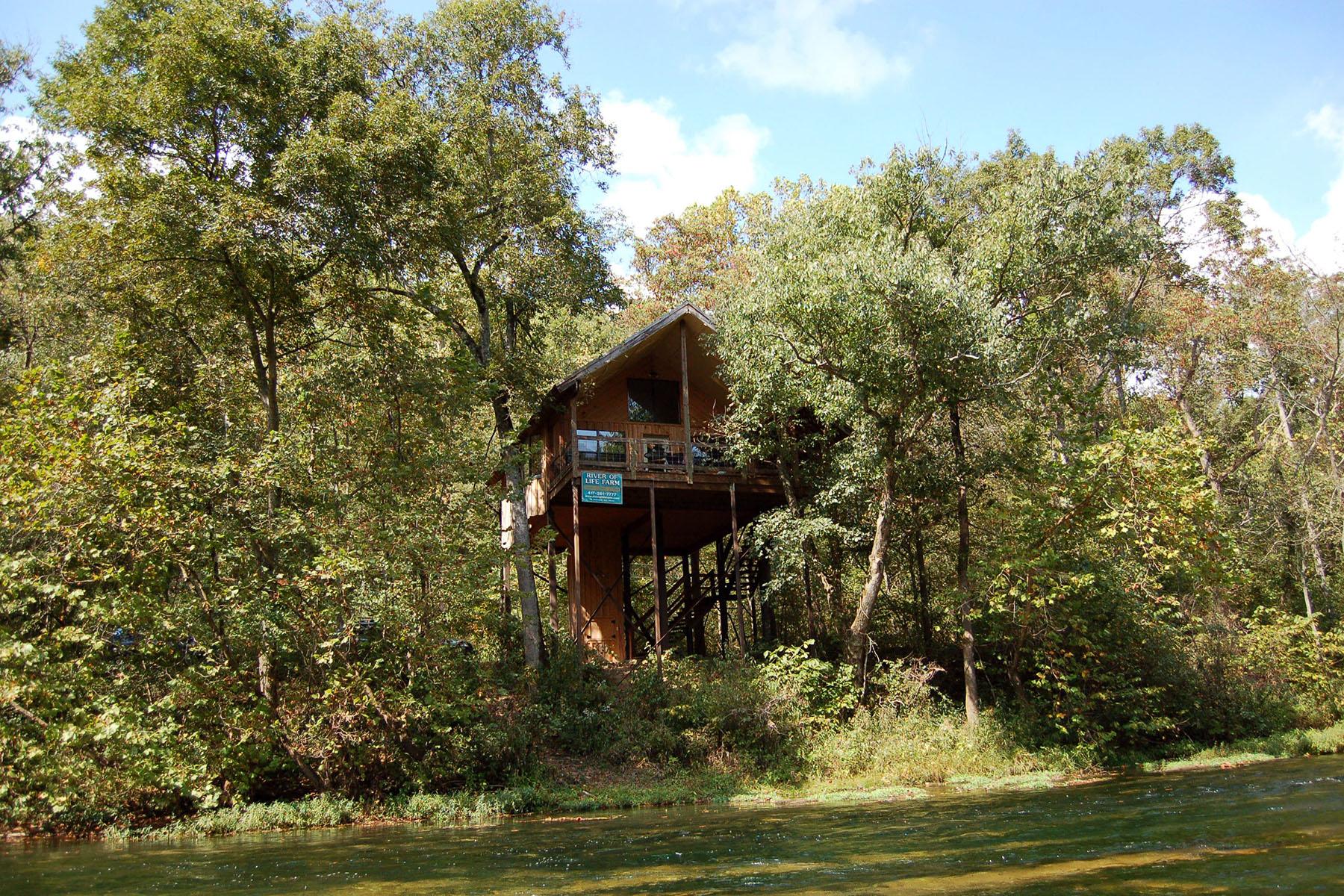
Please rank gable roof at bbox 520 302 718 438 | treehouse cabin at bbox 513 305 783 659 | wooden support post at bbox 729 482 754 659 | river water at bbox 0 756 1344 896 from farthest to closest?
treehouse cabin at bbox 513 305 783 659 < gable roof at bbox 520 302 718 438 < wooden support post at bbox 729 482 754 659 < river water at bbox 0 756 1344 896

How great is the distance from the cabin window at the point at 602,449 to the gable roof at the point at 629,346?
1.20 metres

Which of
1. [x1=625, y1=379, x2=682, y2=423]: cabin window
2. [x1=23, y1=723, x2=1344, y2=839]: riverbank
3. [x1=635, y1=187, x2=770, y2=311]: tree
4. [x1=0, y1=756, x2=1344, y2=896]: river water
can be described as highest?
[x1=635, y1=187, x2=770, y2=311]: tree

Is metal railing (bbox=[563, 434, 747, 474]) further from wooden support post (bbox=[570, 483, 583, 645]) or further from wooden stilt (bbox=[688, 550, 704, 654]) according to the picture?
wooden stilt (bbox=[688, 550, 704, 654])

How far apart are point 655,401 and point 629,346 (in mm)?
2992

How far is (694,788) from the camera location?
16.5m

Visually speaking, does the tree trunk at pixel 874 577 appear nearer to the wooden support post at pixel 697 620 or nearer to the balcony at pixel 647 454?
the balcony at pixel 647 454

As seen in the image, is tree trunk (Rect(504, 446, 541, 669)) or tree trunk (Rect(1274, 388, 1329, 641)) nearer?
tree trunk (Rect(504, 446, 541, 669))

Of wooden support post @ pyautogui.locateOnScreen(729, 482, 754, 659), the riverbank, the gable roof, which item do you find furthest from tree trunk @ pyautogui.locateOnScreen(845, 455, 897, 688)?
the gable roof

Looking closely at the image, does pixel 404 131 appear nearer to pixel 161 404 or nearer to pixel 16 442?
pixel 161 404

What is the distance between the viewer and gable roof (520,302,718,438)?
20.9m

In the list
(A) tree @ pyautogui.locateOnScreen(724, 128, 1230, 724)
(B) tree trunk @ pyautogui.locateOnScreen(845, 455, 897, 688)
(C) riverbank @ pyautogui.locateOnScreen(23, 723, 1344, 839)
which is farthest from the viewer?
(B) tree trunk @ pyautogui.locateOnScreen(845, 455, 897, 688)

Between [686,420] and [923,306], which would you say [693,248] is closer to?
[686,420]

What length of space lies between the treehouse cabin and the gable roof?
34mm

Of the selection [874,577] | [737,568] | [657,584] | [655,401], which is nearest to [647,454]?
[655,401]
